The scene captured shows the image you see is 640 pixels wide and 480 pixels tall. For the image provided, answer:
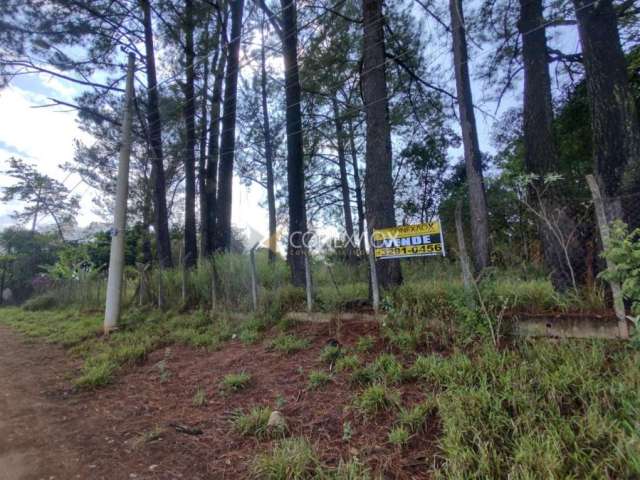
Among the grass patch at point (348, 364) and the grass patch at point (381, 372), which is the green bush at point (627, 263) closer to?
the grass patch at point (381, 372)

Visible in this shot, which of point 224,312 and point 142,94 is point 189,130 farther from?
point 224,312

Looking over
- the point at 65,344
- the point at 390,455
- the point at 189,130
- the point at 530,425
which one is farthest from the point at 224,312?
the point at 189,130

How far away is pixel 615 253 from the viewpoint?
2.22 m

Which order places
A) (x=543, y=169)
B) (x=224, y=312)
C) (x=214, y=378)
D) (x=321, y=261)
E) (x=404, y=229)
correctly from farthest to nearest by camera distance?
(x=224, y=312)
(x=321, y=261)
(x=543, y=169)
(x=404, y=229)
(x=214, y=378)

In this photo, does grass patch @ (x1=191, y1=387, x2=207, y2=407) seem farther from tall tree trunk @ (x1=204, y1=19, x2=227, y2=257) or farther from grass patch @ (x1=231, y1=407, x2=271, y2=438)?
tall tree trunk @ (x1=204, y1=19, x2=227, y2=257)

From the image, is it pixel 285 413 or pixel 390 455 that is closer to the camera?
pixel 390 455

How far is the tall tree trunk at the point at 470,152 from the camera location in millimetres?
4676

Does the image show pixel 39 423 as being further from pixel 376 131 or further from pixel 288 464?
pixel 376 131

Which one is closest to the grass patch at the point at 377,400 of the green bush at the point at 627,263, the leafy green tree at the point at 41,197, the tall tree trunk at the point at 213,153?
the green bush at the point at 627,263

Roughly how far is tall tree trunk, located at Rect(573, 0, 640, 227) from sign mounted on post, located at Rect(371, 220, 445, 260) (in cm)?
169

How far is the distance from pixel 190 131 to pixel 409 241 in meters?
8.44

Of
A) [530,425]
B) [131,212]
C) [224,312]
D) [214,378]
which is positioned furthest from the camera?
[131,212]

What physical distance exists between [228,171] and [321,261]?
219 inches

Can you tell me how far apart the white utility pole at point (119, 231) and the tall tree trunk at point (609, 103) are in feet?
26.3
